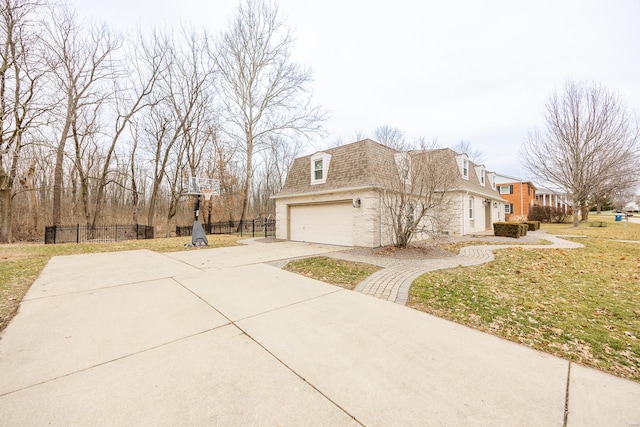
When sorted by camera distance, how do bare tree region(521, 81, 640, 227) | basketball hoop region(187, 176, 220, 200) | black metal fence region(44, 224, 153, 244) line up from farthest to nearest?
bare tree region(521, 81, 640, 227) → black metal fence region(44, 224, 153, 244) → basketball hoop region(187, 176, 220, 200)

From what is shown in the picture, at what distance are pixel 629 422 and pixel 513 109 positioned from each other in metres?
19.3

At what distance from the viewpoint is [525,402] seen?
1.95 m

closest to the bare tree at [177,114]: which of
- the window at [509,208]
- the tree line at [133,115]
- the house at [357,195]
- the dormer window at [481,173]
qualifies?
the tree line at [133,115]

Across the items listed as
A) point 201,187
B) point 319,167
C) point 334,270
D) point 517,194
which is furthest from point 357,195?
point 517,194

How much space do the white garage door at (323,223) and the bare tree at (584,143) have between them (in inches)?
754

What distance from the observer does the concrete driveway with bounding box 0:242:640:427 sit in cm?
180

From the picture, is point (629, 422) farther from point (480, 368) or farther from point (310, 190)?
point (310, 190)

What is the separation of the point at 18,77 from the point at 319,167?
1522 centimetres

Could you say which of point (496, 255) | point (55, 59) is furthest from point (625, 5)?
point (55, 59)

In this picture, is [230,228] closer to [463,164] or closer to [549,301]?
[463,164]

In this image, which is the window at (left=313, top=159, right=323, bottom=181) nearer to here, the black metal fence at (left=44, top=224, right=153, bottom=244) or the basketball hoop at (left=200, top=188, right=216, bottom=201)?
the basketball hoop at (left=200, top=188, right=216, bottom=201)

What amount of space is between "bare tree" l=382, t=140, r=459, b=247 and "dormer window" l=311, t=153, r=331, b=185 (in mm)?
3780

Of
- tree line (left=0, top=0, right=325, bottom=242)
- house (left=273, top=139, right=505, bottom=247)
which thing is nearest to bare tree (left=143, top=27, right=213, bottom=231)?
tree line (left=0, top=0, right=325, bottom=242)

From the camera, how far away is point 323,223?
1205cm
